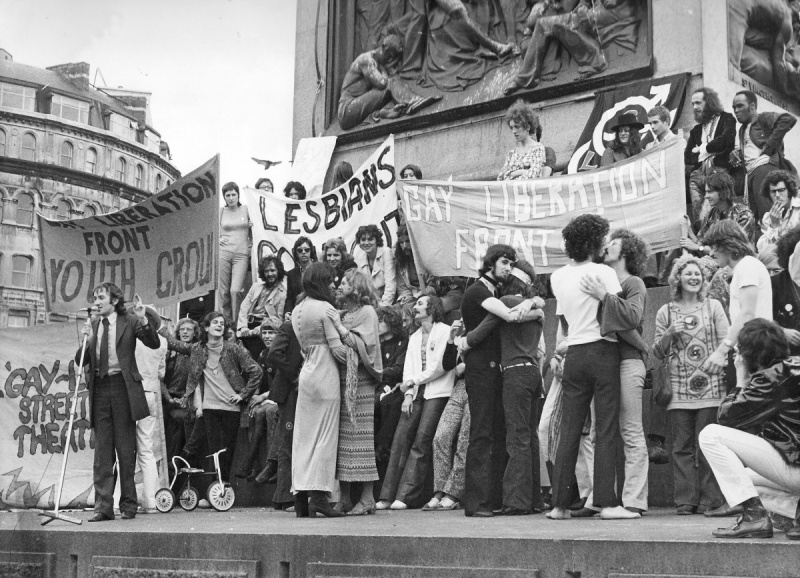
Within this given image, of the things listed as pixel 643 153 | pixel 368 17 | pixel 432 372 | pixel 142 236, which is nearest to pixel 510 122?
pixel 643 153

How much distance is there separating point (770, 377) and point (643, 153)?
5379mm

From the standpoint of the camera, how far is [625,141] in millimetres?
13078

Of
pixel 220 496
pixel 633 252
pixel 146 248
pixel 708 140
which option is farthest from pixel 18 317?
pixel 633 252

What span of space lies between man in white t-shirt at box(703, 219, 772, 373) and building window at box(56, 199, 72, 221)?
6034 cm

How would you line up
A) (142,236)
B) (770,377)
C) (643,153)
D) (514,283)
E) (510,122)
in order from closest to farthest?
(770,377), (514,283), (643,153), (510,122), (142,236)

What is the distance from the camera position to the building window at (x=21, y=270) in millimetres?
67500

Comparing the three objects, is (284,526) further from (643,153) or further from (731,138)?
(731,138)

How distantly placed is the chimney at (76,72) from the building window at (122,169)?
213 inches

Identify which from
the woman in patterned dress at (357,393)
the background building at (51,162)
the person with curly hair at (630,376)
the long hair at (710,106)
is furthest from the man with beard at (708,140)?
the background building at (51,162)

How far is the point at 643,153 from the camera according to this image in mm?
12031

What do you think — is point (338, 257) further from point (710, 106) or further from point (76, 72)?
point (76, 72)

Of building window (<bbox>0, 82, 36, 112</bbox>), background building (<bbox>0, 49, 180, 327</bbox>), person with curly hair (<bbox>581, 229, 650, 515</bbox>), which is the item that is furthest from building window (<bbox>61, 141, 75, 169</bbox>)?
person with curly hair (<bbox>581, 229, 650, 515</bbox>)

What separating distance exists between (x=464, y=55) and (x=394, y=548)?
34.6 ft

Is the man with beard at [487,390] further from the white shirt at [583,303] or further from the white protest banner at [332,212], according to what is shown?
the white protest banner at [332,212]
